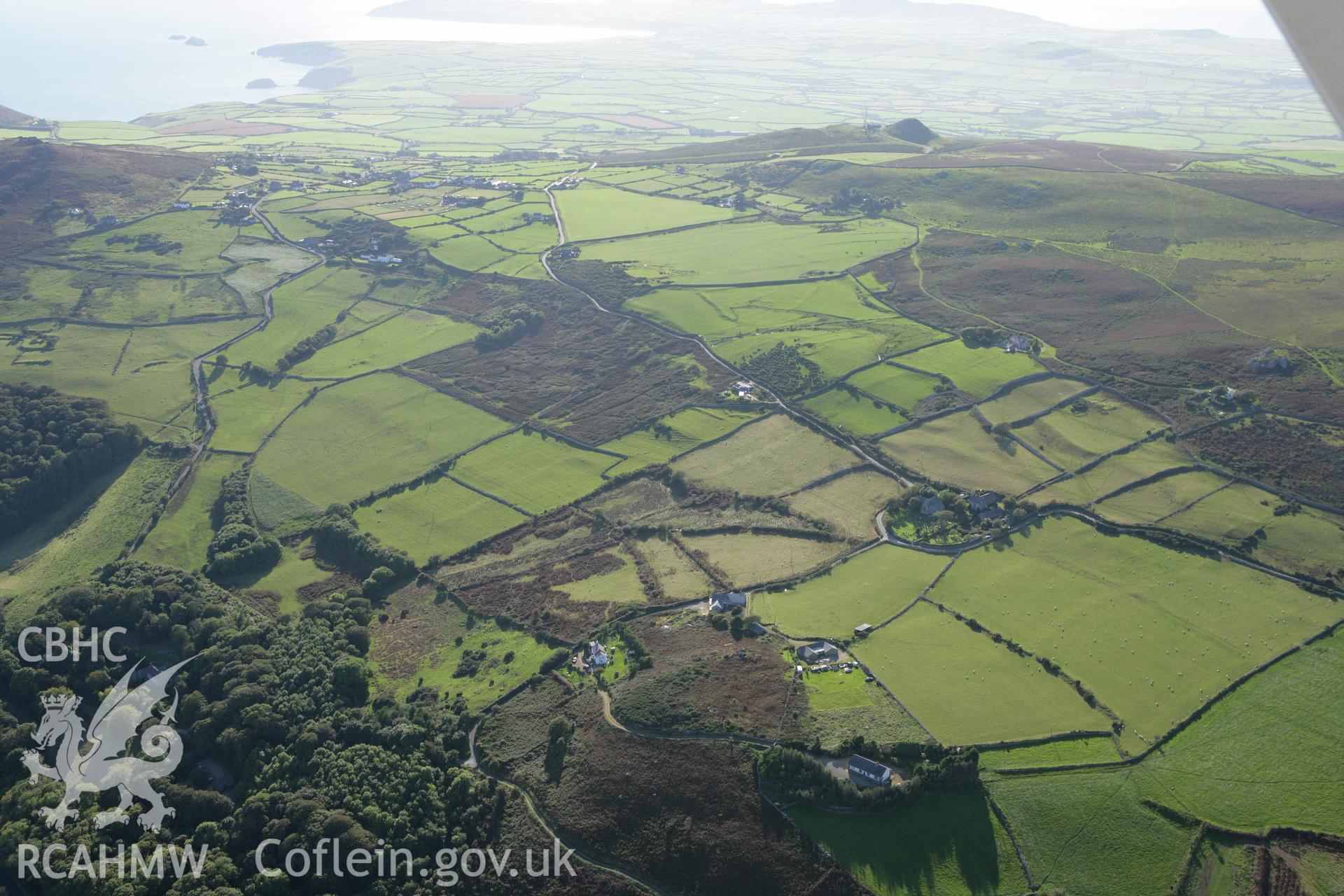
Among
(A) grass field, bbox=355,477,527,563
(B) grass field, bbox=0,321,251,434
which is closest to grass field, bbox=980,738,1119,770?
(A) grass field, bbox=355,477,527,563

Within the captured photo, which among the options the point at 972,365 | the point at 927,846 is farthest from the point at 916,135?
the point at 927,846

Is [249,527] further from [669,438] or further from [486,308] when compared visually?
[486,308]

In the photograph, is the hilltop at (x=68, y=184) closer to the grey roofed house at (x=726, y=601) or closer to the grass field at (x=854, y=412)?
the grass field at (x=854, y=412)

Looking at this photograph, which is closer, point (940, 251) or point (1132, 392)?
point (1132, 392)

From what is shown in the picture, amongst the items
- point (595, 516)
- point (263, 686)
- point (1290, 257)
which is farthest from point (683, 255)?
point (263, 686)

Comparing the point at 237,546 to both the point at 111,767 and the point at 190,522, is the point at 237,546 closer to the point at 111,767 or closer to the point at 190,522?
the point at 190,522

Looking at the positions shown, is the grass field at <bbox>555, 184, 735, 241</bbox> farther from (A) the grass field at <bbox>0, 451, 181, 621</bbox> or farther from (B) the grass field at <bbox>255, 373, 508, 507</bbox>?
(A) the grass field at <bbox>0, 451, 181, 621</bbox>
